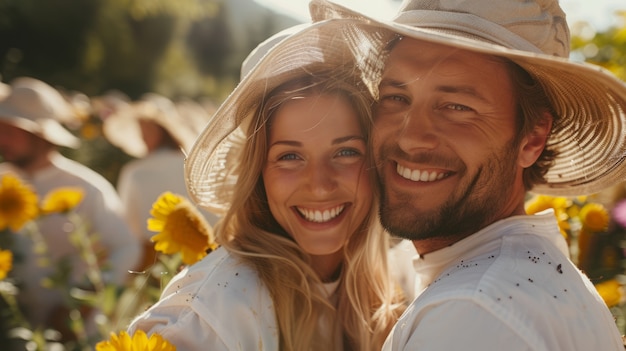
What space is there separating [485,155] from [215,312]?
2.53 ft

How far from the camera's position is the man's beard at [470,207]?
1677 millimetres

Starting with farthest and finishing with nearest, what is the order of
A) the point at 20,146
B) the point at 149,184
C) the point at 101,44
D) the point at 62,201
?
the point at 101,44, the point at 149,184, the point at 20,146, the point at 62,201

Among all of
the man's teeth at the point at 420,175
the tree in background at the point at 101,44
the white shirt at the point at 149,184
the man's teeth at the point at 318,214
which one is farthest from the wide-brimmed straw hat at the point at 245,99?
the tree in background at the point at 101,44

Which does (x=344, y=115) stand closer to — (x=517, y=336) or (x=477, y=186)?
(x=477, y=186)

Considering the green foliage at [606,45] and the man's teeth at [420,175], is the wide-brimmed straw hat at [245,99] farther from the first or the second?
the green foliage at [606,45]

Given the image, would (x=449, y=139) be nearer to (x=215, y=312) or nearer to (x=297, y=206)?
(x=297, y=206)

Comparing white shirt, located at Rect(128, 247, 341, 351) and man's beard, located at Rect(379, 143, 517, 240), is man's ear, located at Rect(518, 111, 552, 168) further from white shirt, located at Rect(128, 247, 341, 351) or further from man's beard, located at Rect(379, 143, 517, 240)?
white shirt, located at Rect(128, 247, 341, 351)

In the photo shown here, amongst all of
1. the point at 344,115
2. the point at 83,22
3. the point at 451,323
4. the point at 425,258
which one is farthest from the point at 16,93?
the point at 83,22

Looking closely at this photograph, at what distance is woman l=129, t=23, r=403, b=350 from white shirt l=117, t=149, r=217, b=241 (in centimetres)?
246

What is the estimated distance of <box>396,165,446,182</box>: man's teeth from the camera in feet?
5.65

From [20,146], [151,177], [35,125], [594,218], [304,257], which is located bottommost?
[151,177]

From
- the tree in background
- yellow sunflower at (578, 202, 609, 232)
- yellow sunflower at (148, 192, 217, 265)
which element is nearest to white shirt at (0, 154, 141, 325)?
yellow sunflower at (148, 192, 217, 265)

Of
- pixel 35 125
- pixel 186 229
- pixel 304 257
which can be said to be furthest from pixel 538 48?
pixel 35 125

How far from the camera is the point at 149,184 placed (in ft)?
14.6
